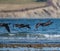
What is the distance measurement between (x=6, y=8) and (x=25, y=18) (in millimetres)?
458

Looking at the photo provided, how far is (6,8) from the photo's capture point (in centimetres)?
2420

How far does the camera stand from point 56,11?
2423cm

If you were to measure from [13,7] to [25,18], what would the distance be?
13.7 inches

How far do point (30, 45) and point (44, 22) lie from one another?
0.58 meters

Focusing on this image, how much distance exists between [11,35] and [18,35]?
149mm

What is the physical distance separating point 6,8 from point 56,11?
1069 millimetres

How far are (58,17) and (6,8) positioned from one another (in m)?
1.12

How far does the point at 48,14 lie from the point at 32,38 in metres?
0.62

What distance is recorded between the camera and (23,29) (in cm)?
2425

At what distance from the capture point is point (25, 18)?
79.4ft

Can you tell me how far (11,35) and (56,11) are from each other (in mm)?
1088

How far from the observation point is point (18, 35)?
2423 cm

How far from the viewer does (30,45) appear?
24250 mm

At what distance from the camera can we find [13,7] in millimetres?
24203
